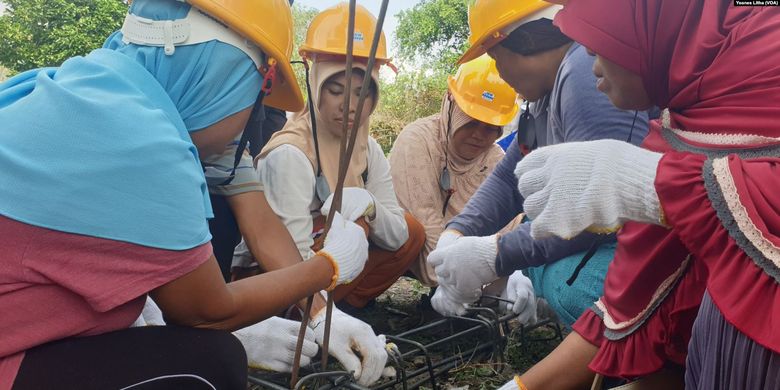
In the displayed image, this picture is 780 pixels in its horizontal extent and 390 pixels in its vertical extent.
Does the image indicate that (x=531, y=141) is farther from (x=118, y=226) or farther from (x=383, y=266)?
(x=118, y=226)

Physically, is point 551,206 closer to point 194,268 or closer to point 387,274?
point 194,268

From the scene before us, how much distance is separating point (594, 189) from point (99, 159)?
866 millimetres

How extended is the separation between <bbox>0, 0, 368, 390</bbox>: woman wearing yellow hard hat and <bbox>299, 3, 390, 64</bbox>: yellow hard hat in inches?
49.3

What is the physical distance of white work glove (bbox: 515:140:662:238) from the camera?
3.29ft

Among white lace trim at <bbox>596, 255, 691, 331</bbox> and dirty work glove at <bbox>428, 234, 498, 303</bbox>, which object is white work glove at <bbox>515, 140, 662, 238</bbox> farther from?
dirty work glove at <bbox>428, 234, 498, 303</bbox>

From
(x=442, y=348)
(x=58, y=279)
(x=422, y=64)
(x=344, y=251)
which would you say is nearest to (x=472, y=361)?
(x=442, y=348)

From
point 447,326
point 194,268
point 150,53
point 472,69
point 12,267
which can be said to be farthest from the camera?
point 472,69

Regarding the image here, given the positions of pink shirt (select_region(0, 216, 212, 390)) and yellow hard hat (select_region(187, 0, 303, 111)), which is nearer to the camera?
pink shirt (select_region(0, 216, 212, 390))

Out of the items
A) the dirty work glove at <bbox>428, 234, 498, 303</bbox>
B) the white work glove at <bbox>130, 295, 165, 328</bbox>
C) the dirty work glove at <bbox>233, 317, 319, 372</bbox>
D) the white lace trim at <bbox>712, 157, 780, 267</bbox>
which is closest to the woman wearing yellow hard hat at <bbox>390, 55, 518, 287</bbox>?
the dirty work glove at <bbox>428, 234, 498, 303</bbox>

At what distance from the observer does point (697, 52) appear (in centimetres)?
105

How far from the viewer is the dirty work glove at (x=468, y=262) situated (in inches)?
77.1

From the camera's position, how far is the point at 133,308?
45.6 inches

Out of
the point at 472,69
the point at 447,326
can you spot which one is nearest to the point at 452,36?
the point at 472,69

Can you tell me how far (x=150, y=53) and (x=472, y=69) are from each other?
231 cm
